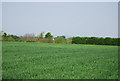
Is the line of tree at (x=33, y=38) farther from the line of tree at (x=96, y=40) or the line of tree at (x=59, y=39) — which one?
the line of tree at (x=96, y=40)

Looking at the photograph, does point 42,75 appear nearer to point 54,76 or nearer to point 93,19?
point 54,76

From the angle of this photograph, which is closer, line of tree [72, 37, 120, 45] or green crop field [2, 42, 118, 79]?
green crop field [2, 42, 118, 79]

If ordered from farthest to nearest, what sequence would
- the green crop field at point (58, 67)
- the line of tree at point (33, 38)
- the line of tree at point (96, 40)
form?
the line of tree at point (96, 40) → the line of tree at point (33, 38) → the green crop field at point (58, 67)

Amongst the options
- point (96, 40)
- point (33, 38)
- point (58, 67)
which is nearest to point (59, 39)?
point (33, 38)

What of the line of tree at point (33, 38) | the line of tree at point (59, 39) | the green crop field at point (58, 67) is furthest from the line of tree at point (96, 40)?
the green crop field at point (58, 67)

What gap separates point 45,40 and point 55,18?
36.0 ft

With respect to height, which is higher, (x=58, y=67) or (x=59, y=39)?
(x=59, y=39)

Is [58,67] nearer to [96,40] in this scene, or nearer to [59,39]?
[59,39]

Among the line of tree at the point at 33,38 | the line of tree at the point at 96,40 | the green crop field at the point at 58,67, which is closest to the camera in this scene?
the green crop field at the point at 58,67

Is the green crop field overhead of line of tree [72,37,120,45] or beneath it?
beneath

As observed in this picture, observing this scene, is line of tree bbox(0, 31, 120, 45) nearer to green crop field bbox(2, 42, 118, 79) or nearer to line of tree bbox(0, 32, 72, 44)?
line of tree bbox(0, 32, 72, 44)

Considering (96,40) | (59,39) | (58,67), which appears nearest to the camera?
(58,67)

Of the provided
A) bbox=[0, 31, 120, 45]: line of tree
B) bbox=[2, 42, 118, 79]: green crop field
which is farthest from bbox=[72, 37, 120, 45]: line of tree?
bbox=[2, 42, 118, 79]: green crop field

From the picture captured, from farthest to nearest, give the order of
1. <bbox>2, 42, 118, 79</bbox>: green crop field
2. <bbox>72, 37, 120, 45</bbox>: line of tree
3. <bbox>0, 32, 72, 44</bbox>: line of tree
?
<bbox>72, 37, 120, 45</bbox>: line of tree, <bbox>0, 32, 72, 44</bbox>: line of tree, <bbox>2, 42, 118, 79</bbox>: green crop field
